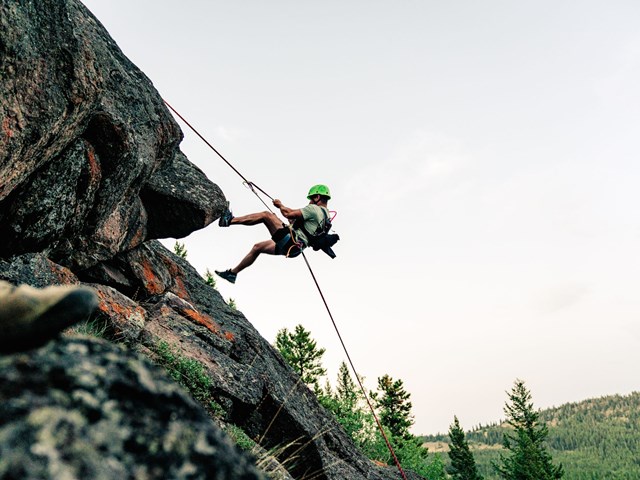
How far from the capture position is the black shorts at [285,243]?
36.0 ft

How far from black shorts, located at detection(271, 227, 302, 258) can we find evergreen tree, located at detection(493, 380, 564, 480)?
5061 cm

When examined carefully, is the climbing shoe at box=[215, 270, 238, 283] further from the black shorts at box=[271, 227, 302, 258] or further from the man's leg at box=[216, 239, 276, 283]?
the black shorts at box=[271, 227, 302, 258]

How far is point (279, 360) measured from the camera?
11961mm

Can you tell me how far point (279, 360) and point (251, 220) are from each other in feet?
11.0

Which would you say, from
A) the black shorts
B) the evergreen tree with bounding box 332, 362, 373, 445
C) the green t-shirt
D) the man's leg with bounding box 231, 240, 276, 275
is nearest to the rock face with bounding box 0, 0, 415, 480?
the man's leg with bounding box 231, 240, 276, 275

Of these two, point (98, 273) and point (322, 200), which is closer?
point (98, 273)

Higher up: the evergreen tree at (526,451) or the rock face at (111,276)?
the evergreen tree at (526,451)

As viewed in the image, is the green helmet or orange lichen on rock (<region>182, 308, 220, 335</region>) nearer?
orange lichen on rock (<region>182, 308, 220, 335</region>)

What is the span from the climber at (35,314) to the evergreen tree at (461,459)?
187 ft

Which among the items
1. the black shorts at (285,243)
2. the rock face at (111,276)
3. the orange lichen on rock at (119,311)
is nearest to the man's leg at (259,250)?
the black shorts at (285,243)

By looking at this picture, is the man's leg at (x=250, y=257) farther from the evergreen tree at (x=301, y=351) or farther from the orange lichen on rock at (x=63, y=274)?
the evergreen tree at (x=301, y=351)

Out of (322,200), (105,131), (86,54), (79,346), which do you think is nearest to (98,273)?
(105,131)

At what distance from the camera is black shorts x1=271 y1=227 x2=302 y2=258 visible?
11.0 m

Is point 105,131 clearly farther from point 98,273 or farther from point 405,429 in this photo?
point 405,429
